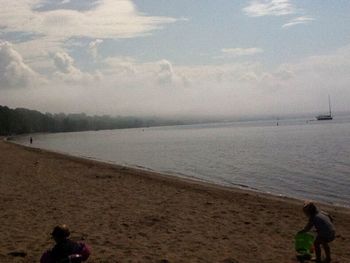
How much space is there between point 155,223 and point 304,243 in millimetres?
4957

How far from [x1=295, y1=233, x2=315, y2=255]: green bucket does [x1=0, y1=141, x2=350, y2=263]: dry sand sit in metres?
0.72

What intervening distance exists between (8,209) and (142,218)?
427 cm

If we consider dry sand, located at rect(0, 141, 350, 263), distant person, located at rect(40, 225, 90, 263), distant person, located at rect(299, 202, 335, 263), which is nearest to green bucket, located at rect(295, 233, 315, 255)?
distant person, located at rect(299, 202, 335, 263)

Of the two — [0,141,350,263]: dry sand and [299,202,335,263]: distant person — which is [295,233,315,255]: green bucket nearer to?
[299,202,335,263]: distant person

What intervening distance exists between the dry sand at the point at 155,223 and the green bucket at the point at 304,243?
2.35ft

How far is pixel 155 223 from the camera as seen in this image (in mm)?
12273

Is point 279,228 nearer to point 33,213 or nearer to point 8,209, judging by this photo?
point 33,213

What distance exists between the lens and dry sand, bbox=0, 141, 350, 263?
9.36 m

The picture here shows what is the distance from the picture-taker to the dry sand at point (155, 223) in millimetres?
9359

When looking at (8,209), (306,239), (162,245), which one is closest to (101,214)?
(8,209)

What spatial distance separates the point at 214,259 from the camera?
8953 mm

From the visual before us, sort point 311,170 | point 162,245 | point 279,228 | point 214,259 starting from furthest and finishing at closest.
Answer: point 311,170 → point 279,228 → point 162,245 → point 214,259

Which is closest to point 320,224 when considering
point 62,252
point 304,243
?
point 304,243

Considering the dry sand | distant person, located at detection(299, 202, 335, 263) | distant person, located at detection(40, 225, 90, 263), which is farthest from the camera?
the dry sand
